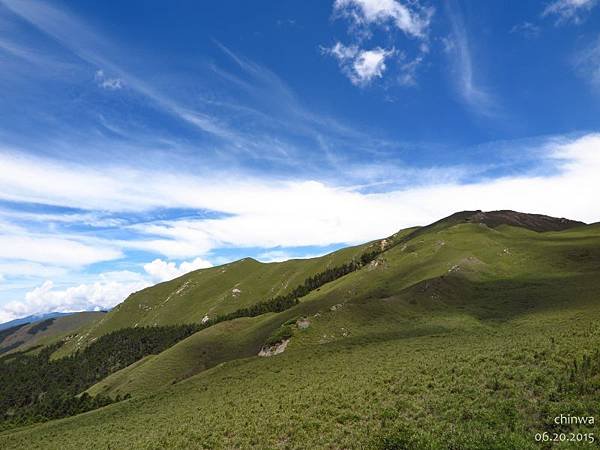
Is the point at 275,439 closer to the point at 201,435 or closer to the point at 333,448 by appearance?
the point at 333,448

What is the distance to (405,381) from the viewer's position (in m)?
29.4

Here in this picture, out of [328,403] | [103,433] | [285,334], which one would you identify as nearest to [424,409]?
[328,403]

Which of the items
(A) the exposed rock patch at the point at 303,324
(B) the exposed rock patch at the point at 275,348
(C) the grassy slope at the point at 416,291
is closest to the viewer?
(B) the exposed rock patch at the point at 275,348

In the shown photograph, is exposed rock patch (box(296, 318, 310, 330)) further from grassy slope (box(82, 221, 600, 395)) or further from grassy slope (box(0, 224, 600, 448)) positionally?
grassy slope (box(82, 221, 600, 395))

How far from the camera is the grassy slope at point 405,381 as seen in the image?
20062mm

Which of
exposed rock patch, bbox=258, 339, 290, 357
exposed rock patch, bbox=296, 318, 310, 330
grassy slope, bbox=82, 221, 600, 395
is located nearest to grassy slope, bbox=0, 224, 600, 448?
grassy slope, bbox=82, 221, 600, 395

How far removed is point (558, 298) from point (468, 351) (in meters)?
38.4

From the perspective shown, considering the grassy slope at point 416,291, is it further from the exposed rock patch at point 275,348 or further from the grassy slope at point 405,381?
the exposed rock patch at point 275,348

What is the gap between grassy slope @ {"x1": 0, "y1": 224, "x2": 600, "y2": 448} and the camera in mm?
20062

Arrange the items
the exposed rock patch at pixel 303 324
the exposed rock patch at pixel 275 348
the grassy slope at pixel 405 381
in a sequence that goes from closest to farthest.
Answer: the grassy slope at pixel 405 381, the exposed rock patch at pixel 275 348, the exposed rock patch at pixel 303 324

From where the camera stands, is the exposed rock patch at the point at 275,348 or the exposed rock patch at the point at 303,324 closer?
the exposed rock patch at the point at 275,348

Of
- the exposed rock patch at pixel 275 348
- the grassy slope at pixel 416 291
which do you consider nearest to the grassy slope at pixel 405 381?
the grassy slope at pixel 416 291

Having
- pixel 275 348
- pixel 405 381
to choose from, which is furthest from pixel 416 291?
pixel 405 381

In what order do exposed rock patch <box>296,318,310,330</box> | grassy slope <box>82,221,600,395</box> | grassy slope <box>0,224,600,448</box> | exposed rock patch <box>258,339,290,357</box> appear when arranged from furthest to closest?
grassy slope <box>82,221,600,395</box>, exposed rock patch <box>296,318,310,330</box>, exposed rock patch <box>258,339,290,357</box>, grassy slope <box>0,224,600,448</box>
